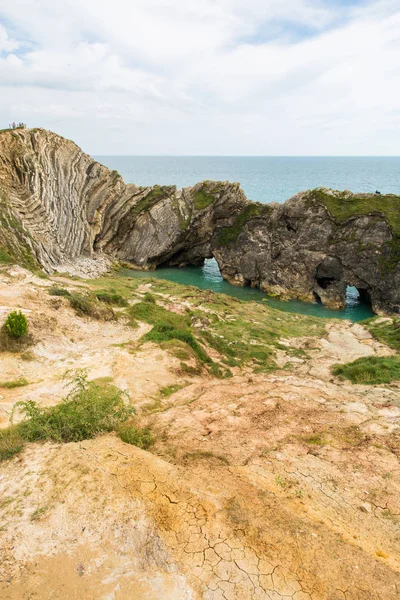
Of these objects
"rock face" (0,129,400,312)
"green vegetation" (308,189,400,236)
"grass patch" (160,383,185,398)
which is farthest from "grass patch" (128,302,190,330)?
"green vegetation" (308,189,400,236)

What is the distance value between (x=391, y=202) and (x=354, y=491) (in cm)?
4817

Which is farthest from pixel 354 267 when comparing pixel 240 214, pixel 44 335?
pixel 44 335

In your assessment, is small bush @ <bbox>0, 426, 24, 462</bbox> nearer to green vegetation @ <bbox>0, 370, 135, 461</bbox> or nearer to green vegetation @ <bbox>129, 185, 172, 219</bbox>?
green vegetation @ <bbox>0, 370, 135, 461</bbox>

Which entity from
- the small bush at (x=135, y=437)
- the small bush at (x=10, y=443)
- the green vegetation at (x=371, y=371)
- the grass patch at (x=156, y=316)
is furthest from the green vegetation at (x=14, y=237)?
the green vegetation at (x=371, y=371)

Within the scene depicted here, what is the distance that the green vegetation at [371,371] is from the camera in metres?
18.4

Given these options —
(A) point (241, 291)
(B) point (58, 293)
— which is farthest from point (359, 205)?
(B) point (58, 293)

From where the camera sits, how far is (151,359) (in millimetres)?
17359

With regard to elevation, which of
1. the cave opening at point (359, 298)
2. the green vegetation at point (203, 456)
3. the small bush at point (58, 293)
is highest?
the green vegetation at point (203, 456)

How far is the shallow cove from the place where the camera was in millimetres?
47469

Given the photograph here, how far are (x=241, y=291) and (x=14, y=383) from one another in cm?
4320

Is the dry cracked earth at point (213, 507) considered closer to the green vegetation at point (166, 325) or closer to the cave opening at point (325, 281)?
the green vegetation at point (166, 325)

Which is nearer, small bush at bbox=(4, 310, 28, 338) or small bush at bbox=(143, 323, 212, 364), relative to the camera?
small bush at bbox=(4, 310, 28, 338)

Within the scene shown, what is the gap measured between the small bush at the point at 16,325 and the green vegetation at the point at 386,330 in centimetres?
2349

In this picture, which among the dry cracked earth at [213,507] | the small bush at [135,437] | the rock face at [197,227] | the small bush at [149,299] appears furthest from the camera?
the rock face at [197,227]
